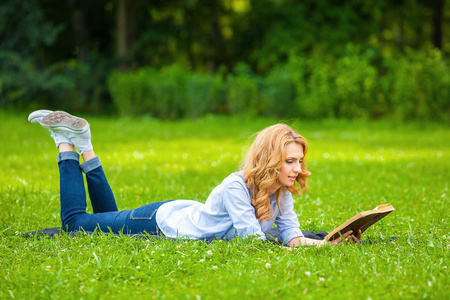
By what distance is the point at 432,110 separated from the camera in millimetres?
16156

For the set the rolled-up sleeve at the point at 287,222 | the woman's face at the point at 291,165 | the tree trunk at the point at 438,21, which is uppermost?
the tree trunk at the point at 438,21

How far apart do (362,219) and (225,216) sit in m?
1.15

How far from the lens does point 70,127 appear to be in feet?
16.2

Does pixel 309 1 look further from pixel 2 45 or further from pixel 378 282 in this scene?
pixel 378 282

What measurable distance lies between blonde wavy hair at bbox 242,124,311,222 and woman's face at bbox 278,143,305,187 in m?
0.04

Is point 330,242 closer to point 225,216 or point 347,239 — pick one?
point 347,239

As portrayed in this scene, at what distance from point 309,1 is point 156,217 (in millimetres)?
22474

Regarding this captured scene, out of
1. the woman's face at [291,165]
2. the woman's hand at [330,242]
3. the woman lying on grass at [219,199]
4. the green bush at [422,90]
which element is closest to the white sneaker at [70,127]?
the woman lying on grass at [219,199]

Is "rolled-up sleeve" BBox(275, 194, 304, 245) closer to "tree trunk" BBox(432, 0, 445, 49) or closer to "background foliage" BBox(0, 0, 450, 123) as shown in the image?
"background foliage" BBox(0, 0, 450, 123)

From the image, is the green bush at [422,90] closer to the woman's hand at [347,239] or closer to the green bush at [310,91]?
the green bush at [310,91]

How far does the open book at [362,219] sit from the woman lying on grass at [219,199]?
82mm

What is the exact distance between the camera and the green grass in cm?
341

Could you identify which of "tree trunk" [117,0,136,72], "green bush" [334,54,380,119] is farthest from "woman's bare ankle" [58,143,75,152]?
"tree trunk" [117,0,136,72]

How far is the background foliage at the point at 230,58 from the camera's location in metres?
17.4
